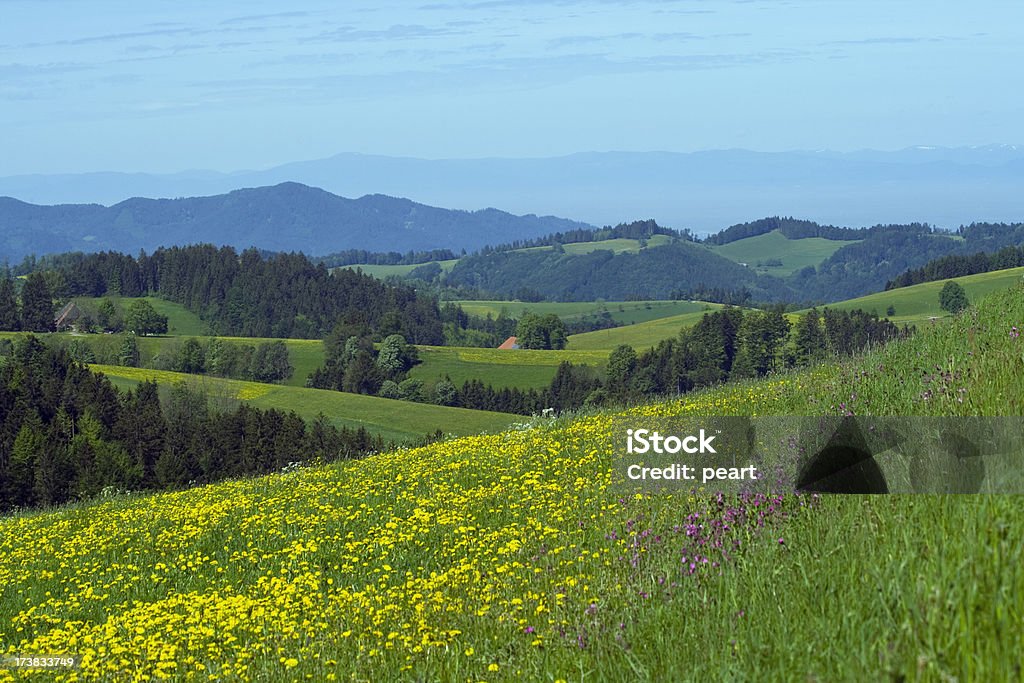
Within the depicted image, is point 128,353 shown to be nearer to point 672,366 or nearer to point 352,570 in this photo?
point 672,366

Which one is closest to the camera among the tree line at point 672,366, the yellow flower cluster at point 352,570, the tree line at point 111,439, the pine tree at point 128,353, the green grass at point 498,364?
the yellow flower cluster at point 352,570

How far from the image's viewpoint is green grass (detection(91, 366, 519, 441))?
11757 centimetres

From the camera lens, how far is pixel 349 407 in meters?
131

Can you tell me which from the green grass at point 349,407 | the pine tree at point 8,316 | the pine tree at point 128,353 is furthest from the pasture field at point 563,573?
the pine tree at point 8,316

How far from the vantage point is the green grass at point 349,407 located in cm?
11757

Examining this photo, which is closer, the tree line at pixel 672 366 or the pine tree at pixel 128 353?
the tree line at pixel 672 366

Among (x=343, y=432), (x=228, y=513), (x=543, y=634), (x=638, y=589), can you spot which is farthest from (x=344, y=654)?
(x=343, y=432)

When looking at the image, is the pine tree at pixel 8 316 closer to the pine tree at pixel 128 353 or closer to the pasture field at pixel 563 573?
the pine tree at pixel 128 353

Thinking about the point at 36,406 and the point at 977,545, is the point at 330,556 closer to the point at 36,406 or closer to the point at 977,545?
the point at 977,545

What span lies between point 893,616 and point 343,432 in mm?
103694

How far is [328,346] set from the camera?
632 feet

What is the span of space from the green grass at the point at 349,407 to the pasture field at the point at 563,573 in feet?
294

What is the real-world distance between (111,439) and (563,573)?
98.1 m

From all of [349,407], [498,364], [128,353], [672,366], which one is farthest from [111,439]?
[498,364]
